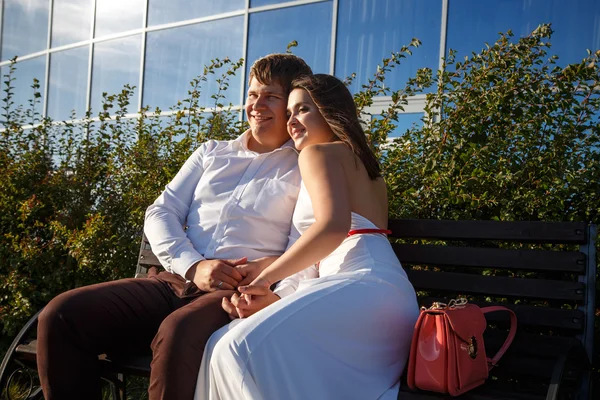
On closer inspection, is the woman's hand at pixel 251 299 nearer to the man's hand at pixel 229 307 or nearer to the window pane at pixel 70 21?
the man's hand at pixel 229 307

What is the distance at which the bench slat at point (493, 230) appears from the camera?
2.57m

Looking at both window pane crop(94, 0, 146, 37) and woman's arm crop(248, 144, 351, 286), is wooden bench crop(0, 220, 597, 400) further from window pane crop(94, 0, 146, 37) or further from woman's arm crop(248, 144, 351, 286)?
window pane crop(94, 0, 146, 37)

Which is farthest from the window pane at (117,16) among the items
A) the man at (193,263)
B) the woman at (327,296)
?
the woman at (327,296)

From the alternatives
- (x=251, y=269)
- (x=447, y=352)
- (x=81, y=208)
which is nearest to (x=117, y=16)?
(x=81, y=208)

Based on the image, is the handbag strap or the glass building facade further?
the glass building facade

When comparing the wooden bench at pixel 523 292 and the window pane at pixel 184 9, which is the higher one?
the window pane at pixel 184 9

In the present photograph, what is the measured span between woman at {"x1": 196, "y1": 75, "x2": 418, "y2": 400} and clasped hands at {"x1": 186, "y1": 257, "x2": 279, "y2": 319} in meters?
0.01

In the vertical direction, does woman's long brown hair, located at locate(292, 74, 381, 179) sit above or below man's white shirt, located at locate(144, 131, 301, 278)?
above

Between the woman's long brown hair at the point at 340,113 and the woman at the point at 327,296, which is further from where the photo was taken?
the woman's long brown hair at the point at 340,113

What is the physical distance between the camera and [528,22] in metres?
6.78

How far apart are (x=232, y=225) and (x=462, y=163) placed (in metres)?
1.22

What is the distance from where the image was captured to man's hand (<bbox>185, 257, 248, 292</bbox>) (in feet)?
8.91

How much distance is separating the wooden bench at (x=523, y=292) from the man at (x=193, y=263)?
146 millimetres

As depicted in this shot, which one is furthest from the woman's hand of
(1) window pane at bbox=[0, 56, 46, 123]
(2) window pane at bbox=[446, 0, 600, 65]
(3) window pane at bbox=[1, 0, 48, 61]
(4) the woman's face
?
(3) window pane at bbox=[1, 0, 48, 61]
